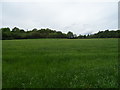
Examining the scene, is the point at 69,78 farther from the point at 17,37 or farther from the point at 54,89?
the point at 17,37

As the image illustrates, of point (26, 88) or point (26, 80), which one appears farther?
point (26, 80)

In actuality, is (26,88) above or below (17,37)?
below

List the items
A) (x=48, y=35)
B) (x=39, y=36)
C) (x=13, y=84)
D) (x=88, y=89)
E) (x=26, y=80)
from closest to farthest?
(x=88, y=89)
(x=13, y=84)
(x=26, y=80)
(x=39, y=36)
(x=48, y=35)

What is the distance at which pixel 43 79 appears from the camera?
5.34m

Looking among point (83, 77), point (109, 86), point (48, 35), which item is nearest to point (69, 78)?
point (83, 77)

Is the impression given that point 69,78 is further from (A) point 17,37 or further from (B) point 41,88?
(A) point 17,37

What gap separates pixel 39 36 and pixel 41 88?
306ft

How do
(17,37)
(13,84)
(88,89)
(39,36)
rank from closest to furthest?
(88,89)
(13,84)
(17,37)
(39,36)

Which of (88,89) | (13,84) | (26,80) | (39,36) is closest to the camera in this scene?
(88,89)

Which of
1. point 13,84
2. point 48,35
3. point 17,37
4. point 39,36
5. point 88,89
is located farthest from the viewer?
point 48,35

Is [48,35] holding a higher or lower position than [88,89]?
higher

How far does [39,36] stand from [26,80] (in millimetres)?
92458

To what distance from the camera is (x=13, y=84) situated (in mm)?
4867

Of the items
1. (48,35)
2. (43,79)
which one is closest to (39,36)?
(48,35)
